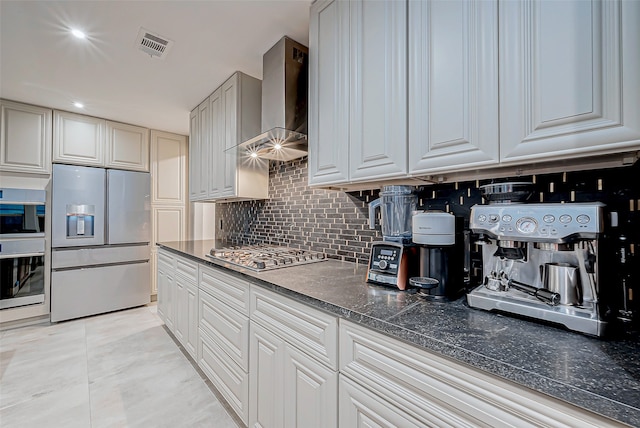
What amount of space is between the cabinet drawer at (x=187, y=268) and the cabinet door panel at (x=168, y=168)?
1.96 metres

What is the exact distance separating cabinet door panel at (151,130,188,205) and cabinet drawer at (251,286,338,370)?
3288 mm

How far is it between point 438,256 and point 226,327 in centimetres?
132

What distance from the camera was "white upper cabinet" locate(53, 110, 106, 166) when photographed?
3.21m

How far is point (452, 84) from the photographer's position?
1.05m

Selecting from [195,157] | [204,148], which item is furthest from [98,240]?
[204,148]

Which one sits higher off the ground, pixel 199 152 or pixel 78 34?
pixel 78 34

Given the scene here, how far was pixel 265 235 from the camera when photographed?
278cm

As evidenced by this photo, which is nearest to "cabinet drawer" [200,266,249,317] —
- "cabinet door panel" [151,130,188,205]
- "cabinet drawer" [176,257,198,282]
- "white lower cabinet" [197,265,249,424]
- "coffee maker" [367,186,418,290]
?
"white lower cabinet" [197,265,249,424]

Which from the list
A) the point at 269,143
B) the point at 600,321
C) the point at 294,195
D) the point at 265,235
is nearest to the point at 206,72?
the point at 269,143

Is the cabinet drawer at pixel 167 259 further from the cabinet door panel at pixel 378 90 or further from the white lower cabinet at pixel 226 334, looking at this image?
the cabinet door panel at pixel 378 90

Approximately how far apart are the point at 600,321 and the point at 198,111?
3.49m

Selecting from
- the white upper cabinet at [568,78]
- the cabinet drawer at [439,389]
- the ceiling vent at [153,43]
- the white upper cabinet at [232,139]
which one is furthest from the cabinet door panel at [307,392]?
the ceiling vent at [153,43]

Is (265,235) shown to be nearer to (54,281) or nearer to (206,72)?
(206,72)

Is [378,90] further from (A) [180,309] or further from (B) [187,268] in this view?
(A) [180,309]
